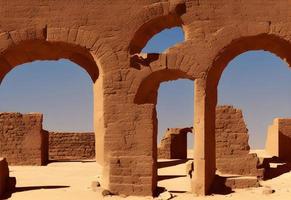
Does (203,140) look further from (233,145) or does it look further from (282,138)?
(282,138)

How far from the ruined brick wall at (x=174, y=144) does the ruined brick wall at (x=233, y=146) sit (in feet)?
27.7

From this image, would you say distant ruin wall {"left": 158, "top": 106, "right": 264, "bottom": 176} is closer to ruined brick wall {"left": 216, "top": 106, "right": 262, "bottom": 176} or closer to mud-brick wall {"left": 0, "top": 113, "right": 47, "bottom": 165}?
ruined brick wall {"left": 216, "top": 106, "right": 262, "bottom": 176}

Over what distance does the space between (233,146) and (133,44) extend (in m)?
4.42

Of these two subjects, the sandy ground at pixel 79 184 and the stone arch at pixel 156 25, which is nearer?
the sandy ground at pixel 79 184

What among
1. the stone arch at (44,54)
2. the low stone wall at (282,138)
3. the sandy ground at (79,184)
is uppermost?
the stone arch at (44,54)

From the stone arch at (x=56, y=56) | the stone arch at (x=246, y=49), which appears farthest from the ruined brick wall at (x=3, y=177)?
the stone arch at (x=246, y=49)

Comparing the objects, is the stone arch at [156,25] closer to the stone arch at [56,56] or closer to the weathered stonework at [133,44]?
the weathered stonework at [133,44]

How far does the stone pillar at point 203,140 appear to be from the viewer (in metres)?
12.0

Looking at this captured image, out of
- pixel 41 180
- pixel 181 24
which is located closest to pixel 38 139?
pixel 41 180

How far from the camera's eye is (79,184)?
14.1 m

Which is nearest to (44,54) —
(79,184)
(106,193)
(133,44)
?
(133,44)

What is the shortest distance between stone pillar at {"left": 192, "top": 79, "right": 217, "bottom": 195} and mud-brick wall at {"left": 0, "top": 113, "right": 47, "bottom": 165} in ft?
33.2

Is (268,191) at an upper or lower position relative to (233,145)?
lower

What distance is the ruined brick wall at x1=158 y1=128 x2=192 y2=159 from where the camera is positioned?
23.3m
